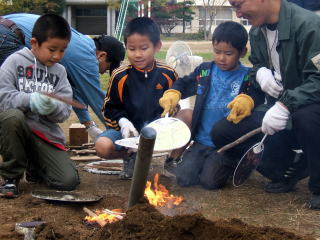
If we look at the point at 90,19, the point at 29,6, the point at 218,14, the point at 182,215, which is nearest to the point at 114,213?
the point at 182,215

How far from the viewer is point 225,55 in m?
4.32

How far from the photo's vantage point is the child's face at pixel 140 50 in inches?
171

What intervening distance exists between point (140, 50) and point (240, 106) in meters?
1.02

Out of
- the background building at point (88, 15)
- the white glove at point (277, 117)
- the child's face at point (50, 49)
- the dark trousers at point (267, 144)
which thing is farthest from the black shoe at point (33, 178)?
the background building at point (88, 15)

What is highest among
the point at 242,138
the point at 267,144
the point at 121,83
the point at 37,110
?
the point at 121,83

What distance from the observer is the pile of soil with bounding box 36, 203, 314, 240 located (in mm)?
2621

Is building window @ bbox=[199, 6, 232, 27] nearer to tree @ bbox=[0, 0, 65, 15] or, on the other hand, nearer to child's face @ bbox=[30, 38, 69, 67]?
tree @ bbox=[0, 0, 65, 15]

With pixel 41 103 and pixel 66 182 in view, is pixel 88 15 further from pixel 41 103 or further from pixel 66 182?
pixel 41 103

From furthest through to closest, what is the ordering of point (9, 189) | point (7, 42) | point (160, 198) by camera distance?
point (7, 42)
point (9, 189)
point (160, 198)

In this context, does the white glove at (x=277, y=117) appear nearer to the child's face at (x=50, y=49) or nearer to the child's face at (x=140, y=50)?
the child's face at (x=140, y=50)

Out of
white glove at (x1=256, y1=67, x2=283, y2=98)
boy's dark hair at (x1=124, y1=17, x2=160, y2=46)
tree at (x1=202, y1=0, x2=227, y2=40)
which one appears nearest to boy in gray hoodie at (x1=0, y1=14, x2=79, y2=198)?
boy's dark hair at (x1=124, y1=17, x2=160, y2=46)

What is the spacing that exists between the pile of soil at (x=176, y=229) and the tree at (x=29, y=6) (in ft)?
61.9

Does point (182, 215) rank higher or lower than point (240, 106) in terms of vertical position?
lower

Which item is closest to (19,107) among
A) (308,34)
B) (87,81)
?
(87,81)
